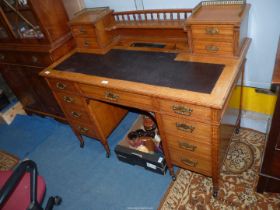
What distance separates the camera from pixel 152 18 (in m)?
1.90

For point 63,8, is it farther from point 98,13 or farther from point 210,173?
point 210,173

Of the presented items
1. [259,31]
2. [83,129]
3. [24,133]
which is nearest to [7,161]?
[24,133]

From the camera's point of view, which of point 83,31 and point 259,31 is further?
point 83,31

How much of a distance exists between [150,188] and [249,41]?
1.33 metres

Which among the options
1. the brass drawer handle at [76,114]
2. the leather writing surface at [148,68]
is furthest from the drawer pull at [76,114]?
the leather writing surface at [148,68]

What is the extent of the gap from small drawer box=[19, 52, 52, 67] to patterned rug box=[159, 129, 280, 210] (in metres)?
1.52

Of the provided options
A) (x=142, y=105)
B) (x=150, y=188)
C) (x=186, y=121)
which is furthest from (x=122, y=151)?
(x=186, y=121)

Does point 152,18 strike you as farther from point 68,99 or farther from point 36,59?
point 36,59

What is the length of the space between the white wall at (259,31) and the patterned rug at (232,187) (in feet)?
1.88

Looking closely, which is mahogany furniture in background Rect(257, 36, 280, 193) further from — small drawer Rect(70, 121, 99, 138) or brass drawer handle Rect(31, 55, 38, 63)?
brass drawer handle Rect(31, 55, 38, 63)

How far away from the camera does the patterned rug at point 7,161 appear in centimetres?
244

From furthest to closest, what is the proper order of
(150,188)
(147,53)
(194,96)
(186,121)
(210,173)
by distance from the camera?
(150,188) < (147,53) < (210,173) < (186,121) < (194,96)

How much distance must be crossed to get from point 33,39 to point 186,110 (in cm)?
158

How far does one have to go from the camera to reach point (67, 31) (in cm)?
218
